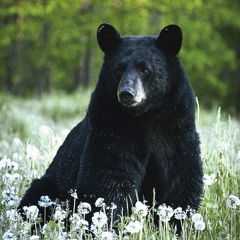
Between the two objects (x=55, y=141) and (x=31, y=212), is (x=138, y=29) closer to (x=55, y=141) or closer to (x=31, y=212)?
(x=55, y=141)

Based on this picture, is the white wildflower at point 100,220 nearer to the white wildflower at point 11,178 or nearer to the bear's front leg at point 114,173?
the bear's front leg at point 114,173

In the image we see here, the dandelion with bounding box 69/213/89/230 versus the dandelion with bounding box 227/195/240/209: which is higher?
the dandelion with bounding box 227/195/240/209

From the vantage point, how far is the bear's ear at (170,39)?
4418 mm

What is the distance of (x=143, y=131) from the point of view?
433 cm

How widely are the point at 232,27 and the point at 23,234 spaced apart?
2106 centimetres

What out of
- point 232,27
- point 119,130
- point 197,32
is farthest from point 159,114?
point 232,27

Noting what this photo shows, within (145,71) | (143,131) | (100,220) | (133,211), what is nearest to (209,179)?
(143,131)

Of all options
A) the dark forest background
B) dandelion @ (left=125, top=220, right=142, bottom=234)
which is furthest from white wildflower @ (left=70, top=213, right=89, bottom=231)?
the dark forest background

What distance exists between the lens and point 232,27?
2373cm

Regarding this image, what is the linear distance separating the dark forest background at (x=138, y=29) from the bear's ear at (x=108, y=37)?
11.8 m

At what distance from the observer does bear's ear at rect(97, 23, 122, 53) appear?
450cm

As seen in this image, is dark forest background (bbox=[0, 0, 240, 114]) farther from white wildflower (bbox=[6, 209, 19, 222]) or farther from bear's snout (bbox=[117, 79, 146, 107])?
white wildflower (bbox=[6, 209, 19, 222])

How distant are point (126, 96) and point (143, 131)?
39cm

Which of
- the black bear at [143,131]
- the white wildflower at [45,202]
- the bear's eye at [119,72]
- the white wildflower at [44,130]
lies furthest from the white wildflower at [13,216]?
the white wildflower at [44,130]
